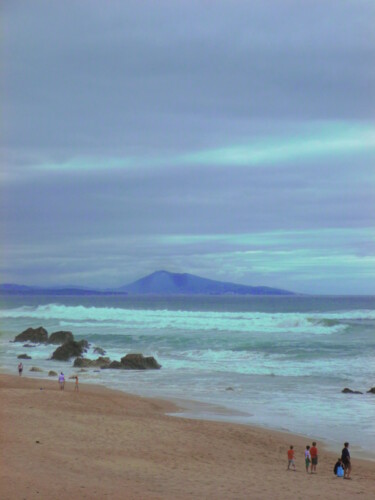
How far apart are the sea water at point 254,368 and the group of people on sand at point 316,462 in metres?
2.52

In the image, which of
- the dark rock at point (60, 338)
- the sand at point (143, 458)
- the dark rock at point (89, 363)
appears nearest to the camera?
the sand at point (143, 458)

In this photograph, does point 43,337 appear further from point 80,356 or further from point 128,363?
point 128,363

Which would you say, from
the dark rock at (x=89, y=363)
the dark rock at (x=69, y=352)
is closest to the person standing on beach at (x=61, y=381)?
the dark rock at (x=89, y=363)

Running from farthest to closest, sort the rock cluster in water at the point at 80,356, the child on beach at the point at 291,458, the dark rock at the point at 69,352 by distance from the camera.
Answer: the dark rock at the point at 69,352, the rock cluster in water at the point at 80,356, the child on beach at the point at 291,458

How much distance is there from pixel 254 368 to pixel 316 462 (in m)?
18.6

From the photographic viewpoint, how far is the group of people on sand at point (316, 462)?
1330 centimetres

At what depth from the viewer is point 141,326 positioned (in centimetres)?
6069

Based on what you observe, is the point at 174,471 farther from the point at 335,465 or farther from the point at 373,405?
the point at 373,405

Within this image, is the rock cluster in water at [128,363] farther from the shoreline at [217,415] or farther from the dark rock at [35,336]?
the dark rock at [35,336]

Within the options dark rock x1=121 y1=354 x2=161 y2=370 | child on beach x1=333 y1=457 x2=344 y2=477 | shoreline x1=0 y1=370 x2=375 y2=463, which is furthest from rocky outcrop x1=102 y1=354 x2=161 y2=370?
child on beach x1=333 y1=457 x2=344 y2=477

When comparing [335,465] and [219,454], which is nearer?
[335,465]

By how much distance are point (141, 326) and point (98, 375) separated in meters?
31.0

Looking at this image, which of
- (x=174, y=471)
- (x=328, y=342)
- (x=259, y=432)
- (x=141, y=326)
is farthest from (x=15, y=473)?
(x=141, y=326)

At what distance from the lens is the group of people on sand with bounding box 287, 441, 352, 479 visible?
13.3m
